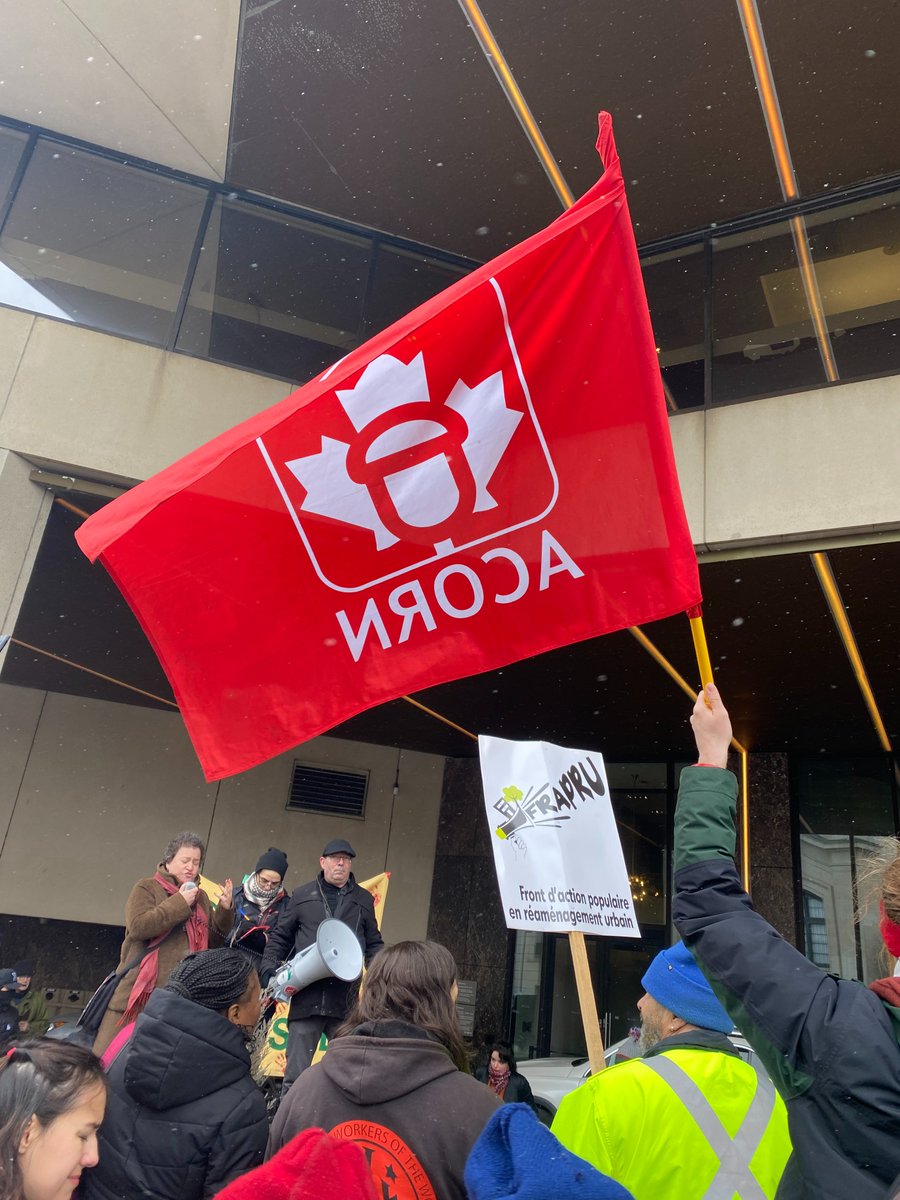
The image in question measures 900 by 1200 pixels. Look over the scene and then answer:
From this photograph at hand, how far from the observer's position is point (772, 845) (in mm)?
12102

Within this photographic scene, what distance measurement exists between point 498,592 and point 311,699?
0.85 metres

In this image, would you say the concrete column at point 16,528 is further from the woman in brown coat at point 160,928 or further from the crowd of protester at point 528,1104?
the crowd of protester at point 528,1104

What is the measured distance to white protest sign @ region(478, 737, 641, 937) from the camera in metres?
4.70

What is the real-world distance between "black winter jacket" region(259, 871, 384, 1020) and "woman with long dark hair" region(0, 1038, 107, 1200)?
11.3ft

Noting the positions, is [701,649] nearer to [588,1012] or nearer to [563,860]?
[588,1012]

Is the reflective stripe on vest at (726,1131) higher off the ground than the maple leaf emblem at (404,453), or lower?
lower

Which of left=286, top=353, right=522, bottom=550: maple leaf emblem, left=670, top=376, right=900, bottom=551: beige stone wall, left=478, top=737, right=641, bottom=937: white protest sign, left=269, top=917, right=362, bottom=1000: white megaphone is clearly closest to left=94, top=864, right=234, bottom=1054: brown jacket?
left=269, top=917, right=362, bottom=1000: white megaphone

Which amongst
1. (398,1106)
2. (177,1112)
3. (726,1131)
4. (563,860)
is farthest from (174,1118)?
(563,860)

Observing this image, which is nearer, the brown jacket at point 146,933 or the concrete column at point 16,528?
the brown jacket at point 146,933

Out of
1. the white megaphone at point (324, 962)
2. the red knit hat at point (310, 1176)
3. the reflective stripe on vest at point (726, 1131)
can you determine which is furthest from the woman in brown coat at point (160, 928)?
the red knit hat at point (310, 1176)

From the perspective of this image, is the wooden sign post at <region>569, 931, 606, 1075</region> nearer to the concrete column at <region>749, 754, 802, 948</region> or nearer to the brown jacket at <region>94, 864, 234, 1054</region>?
the brown jacket at <region>94, 864, 234, 1054</region>

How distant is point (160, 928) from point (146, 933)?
0.25ft

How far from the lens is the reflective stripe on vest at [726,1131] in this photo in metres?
2.22

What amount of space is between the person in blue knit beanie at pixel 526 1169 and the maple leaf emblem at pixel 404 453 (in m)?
2.63
